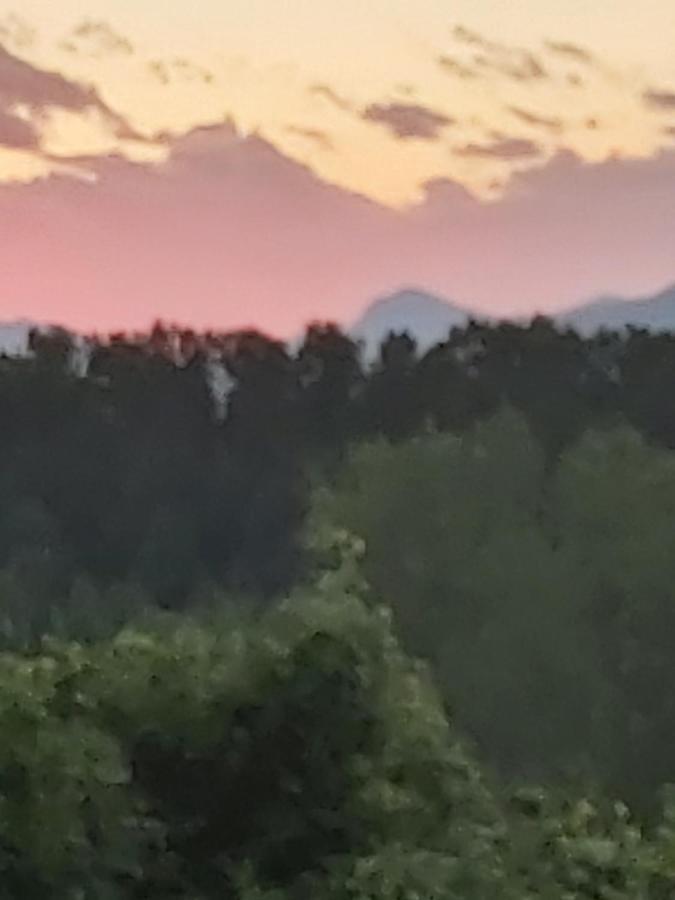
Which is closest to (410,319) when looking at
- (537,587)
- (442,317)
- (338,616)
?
(442,317)

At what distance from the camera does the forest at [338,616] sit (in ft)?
20.2

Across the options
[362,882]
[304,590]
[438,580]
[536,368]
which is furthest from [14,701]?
[536,368]

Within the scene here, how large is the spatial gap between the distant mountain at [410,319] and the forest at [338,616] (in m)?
0.15

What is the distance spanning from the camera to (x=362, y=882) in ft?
20.1

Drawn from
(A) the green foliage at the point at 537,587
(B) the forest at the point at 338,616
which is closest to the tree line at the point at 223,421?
(B) the forest at the point at 338,616

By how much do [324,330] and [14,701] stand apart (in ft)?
37.7

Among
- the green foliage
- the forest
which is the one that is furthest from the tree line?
the green foliage

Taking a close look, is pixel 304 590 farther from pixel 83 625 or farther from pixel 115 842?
pixel 83 625

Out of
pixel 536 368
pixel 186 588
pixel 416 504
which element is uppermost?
pixel 536 368

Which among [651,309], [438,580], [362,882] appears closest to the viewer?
[362,882]

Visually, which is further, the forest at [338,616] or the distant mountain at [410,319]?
the distant mountain at [410,319]

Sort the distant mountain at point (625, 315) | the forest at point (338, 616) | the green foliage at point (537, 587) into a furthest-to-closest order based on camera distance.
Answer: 1. the distant mountain at point (625, 315)
2. the green foliage at point (537, 587)
3. the forest at point (338, 616)

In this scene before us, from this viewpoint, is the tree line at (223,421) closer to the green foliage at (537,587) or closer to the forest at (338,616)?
the forest at (338,616)

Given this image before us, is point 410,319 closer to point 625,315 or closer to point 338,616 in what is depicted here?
point 625,315
